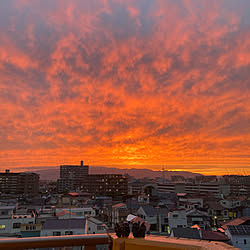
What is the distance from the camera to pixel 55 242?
151 cm

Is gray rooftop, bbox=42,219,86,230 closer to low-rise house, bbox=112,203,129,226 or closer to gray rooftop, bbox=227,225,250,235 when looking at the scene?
gray rooftop, bbox=227,225,250,235

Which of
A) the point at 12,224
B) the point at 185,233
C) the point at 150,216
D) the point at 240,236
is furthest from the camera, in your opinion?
the point at 150,216

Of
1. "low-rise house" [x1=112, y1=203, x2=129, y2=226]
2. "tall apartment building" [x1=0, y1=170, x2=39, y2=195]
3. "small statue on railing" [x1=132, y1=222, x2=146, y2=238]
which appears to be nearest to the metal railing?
"small statue on railing" [x1=132, y1=222, x2=146, y2=238]

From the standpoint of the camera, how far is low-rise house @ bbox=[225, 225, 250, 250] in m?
11.9

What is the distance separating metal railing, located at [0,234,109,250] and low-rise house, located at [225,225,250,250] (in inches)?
523

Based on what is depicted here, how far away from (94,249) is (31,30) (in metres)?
10.2

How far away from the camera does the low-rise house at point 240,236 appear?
1189 cm

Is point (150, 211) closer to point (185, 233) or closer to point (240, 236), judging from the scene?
point (185, 233)

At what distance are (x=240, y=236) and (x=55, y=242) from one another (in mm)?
13789

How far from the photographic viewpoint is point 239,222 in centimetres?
1540

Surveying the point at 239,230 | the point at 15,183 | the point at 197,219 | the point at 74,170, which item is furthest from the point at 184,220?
the point at 74,170

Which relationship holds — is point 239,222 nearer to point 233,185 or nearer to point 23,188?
point 233,185

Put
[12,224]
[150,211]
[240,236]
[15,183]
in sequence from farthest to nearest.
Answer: [15,183] → [150,211] → [12,224] → [240,236]

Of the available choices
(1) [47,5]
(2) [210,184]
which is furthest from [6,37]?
(2) [210,184]
